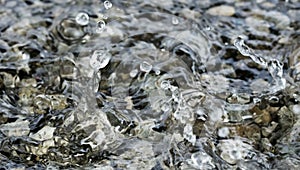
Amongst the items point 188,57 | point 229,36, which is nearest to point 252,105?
point 188,57

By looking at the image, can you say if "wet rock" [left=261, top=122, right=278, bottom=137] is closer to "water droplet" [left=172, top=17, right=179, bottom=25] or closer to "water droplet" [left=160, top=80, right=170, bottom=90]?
"water droplet" [left=160, top=80, right=170, bottom=90]

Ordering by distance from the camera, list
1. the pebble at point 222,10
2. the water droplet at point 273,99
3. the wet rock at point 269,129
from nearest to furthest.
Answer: the wet rock at point 269,129 < the water droplet at point 273,99 < the pebble at point 222,10

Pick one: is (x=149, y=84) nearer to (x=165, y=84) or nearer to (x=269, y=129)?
(x=165, y=84)

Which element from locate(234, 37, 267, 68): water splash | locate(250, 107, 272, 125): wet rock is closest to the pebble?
locate(234, 37, 267, 68): water splash

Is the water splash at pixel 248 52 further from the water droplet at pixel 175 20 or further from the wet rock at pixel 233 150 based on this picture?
the wet rock at pixel 233 150

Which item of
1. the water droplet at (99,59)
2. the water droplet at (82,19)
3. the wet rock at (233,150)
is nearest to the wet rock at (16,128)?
the water droplet at (99,59)

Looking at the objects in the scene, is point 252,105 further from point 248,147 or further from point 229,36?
point 229,36
